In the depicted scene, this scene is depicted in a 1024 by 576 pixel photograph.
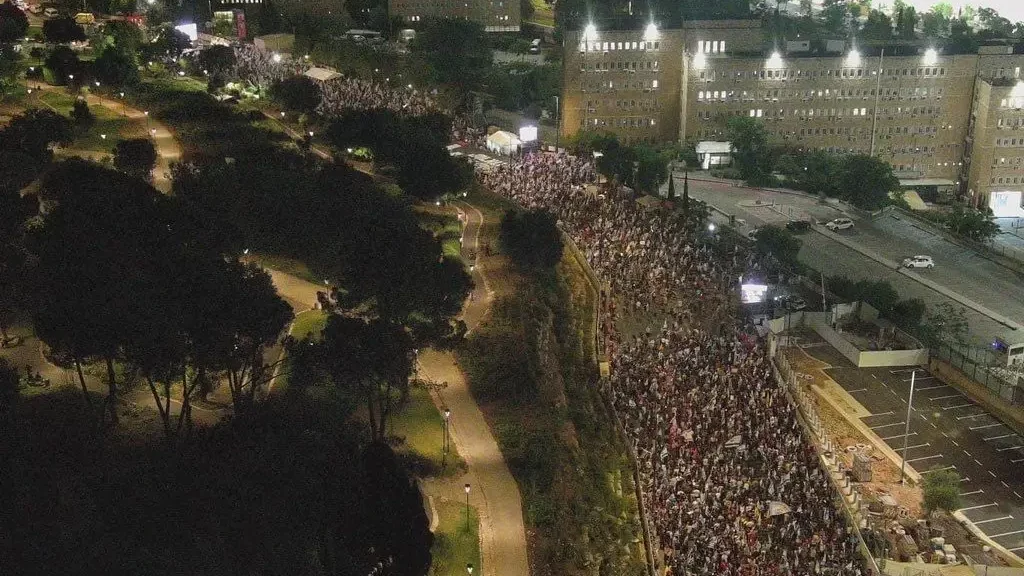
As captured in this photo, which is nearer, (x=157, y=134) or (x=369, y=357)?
(x=369, y=357)

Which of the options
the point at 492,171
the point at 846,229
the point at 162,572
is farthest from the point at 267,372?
the point at 846,229

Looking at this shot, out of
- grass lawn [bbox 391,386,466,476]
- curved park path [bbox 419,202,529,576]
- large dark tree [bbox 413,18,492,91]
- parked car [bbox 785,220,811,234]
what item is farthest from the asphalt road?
grass lawn [bbox 391,386,466,476]

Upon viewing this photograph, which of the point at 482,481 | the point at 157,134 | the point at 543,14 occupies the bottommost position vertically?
the point at 482,481

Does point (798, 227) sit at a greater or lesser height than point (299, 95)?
lesser

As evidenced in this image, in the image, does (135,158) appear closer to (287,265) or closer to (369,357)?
(287,265)

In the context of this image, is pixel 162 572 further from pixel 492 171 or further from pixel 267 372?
pixel 492 171

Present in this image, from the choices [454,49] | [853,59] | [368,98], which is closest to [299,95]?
[368,98]
